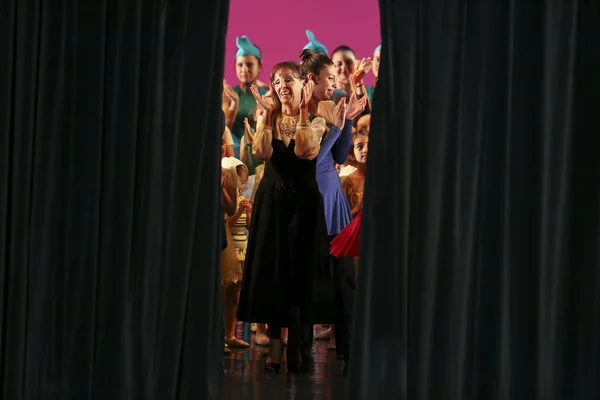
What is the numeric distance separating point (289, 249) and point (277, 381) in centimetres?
59

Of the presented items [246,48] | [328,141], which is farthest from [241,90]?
[328,141]

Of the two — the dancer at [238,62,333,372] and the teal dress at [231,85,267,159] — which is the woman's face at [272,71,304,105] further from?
the teal dress at [231,85,267,159]

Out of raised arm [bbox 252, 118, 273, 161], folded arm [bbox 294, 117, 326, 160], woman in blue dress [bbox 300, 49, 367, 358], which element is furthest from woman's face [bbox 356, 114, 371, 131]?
raised arm [bbox 252, 118, 273, 161]

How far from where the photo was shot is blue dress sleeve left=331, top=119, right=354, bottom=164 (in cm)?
362

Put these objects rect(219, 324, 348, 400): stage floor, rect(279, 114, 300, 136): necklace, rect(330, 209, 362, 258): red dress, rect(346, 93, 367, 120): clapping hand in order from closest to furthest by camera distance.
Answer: rect(219, 324, 348, 400): stage floor → rect(330, 209, 362, 258): red dress → rect(279, 114, 300, 136): necklace → rect(346, 93, 367, 120): clapping hand

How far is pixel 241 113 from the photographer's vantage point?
3.90 meters
